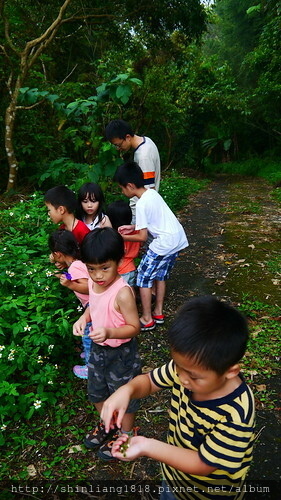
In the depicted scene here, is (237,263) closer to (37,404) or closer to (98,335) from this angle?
(37,404)

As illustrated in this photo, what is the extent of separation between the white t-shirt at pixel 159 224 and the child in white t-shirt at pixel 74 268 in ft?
2.18

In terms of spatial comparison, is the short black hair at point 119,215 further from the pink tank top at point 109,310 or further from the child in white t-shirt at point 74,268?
the pink tank top at point 109,310

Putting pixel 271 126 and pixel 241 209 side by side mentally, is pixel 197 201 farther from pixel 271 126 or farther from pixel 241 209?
pixel 271 126

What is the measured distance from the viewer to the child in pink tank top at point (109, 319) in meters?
1.87

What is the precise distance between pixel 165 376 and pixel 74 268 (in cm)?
135

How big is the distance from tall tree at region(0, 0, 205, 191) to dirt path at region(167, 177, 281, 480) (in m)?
3.65

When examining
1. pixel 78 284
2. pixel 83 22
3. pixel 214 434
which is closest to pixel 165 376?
pixel 214 434

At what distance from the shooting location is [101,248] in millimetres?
1869

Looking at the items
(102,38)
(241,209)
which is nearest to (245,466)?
(241,209)

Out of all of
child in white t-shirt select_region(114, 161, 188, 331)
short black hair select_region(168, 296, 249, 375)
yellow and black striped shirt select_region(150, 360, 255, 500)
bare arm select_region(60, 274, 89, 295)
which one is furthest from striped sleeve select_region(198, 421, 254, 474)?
child in white t-shirt select_region(114, 161, 188, 331)

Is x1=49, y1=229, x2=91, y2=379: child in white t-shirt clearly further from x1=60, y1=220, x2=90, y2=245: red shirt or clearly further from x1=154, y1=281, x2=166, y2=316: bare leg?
x1=154, y1=281, x2=166, y2=316: bare leg

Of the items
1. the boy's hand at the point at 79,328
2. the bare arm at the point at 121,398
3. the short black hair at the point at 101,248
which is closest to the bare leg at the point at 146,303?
the boy's hand at the point at 79,328

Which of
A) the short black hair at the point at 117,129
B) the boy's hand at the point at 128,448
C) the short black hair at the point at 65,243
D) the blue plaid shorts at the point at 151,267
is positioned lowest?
the blue plaid shorts at the point at 151,267

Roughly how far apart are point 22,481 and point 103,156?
3242 millimetres
